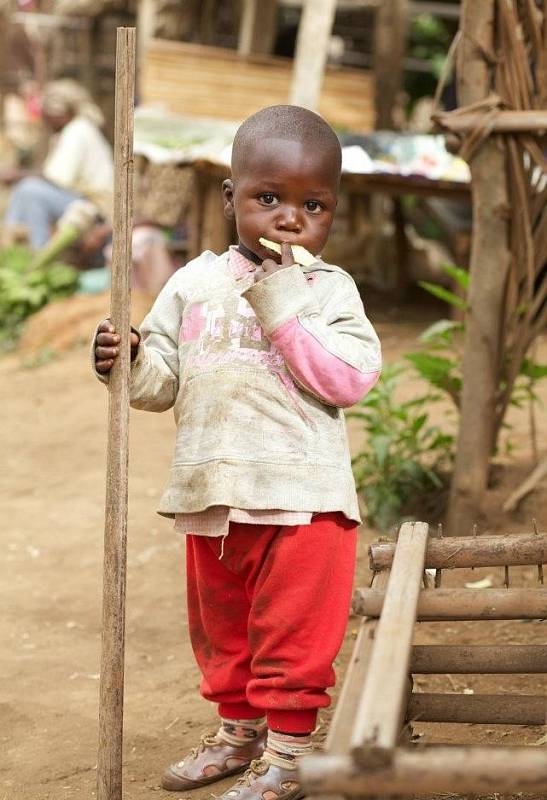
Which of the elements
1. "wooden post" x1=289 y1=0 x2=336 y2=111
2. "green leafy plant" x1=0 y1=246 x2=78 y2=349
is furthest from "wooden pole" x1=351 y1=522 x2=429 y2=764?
"green leafy plant" x1=0 y1=246 x2=78 y2=349

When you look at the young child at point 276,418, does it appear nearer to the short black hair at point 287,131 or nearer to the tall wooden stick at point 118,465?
the short black hair at point 287,131

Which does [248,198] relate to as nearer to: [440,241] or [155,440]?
[155,440]

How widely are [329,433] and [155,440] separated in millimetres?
3172

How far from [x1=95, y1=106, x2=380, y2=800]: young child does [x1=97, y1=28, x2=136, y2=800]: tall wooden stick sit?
138mm

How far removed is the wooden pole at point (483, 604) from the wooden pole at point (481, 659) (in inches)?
8.4

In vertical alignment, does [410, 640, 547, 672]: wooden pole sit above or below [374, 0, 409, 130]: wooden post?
below

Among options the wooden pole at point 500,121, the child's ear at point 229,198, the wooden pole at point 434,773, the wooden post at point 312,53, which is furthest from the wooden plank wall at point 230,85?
the wooden pole at point 434,773

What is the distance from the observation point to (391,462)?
13.3 ft

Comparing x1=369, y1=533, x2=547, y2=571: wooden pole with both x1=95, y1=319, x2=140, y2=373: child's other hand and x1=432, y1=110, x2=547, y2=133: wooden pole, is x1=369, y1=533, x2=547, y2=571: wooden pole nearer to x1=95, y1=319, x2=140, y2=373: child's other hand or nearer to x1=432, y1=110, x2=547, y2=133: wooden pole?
x1=95, y1=319, x2=140, y2=373: child's other hand

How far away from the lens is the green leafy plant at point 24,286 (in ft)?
27.0

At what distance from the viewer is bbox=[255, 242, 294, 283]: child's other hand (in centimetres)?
206

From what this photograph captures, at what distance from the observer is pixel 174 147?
723 cm

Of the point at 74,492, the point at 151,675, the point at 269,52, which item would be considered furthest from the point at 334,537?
the point at 269,52

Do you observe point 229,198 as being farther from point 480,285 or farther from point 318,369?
point 480,285
